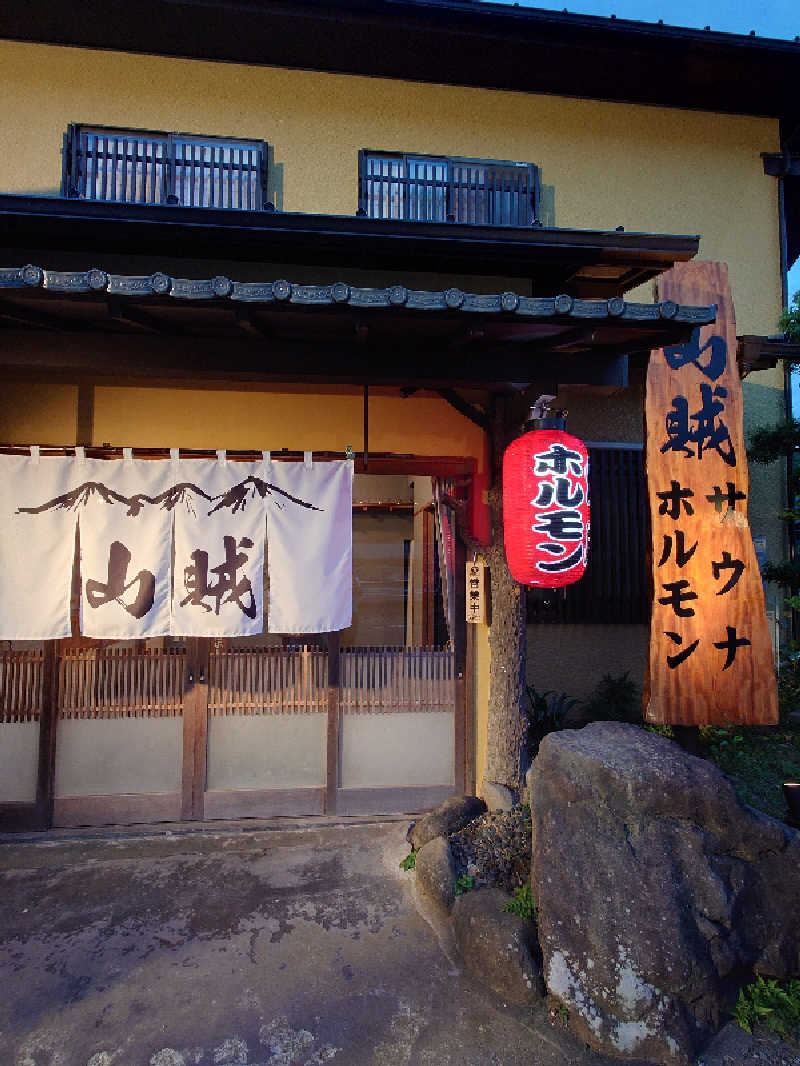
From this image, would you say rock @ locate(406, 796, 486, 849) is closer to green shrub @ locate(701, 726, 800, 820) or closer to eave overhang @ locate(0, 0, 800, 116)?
green shrub @ locate(701, 726, 800, 820)

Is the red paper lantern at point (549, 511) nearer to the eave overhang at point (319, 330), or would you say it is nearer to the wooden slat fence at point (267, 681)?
the eave overhang at point (319, 330)

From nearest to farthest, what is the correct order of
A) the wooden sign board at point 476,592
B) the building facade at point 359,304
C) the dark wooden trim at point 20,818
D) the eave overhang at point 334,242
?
the building facade at point 359,304
the eave overhang at point 334,242
the dark wooden trim at point 20,818
the wooden sign board at point 476,592

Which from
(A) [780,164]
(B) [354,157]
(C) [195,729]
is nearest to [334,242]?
(B) [354,157]

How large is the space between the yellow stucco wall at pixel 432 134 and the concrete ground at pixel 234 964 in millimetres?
7529

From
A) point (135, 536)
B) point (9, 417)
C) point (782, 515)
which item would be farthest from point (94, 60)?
point (782, 515)

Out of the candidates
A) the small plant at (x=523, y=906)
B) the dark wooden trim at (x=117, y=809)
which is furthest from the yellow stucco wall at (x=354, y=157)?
the dark wooden trim at (x=117, y=809)

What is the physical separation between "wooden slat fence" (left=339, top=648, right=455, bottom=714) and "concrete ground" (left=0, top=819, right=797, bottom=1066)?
1382mm

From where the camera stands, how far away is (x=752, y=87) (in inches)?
297

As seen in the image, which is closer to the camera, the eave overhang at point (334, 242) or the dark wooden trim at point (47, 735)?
the eave overhang at point (334, 242)

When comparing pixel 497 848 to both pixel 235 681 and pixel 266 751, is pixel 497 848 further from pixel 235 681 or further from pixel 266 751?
pixel 235 681

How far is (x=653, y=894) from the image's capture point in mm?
3453

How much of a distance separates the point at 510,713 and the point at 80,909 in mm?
4082

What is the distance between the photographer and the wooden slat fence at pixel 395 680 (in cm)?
609

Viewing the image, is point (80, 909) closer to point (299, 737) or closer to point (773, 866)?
point (299, 737)
